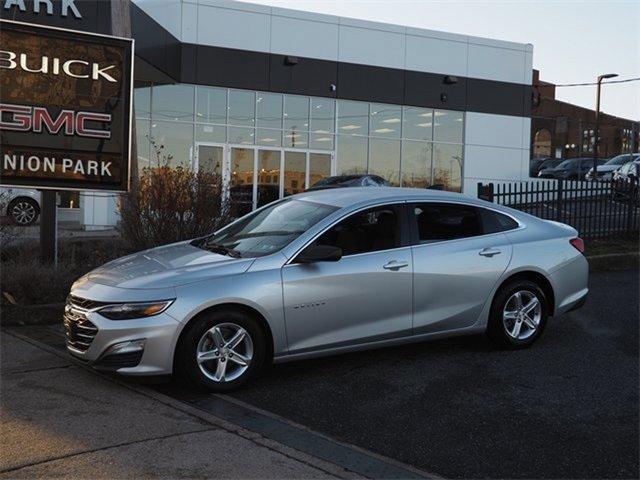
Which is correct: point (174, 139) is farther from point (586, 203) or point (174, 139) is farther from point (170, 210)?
point (586, 203)

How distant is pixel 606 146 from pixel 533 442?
5814 centimetres

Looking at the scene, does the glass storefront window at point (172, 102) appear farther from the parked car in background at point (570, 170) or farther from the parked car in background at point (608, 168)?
the parked car in background at point (570, 170)

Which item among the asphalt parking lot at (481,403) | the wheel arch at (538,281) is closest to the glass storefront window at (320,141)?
the asphalt parking lot at (481,403)

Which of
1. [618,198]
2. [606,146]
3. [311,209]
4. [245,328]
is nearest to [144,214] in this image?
[311,209]

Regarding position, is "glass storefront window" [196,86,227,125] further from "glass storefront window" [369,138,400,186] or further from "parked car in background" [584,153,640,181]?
"parked car in background" [584,153,640,181]

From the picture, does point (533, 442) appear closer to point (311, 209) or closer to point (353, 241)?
point (353, 241)

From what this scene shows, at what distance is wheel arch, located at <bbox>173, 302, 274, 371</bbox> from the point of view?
5000 millimetres

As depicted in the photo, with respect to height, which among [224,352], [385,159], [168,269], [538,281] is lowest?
[224,352]

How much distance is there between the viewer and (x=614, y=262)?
38.1 feet

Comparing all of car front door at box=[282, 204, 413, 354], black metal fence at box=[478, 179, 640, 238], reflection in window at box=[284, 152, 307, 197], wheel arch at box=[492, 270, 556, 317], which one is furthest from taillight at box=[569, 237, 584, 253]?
reflection in window at box=[284, 152, 307, 197]

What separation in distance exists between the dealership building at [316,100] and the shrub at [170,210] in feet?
30.9

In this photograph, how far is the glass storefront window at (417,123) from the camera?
25.4 meters

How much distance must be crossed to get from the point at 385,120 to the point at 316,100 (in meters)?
2.91

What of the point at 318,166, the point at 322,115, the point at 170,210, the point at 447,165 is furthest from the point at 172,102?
the point at 170,210
